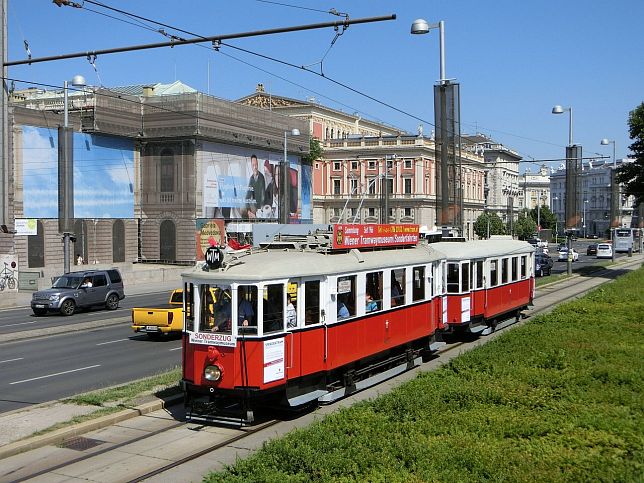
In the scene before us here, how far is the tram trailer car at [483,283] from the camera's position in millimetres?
22047

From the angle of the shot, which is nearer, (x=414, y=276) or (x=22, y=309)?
(x=414, y=276)

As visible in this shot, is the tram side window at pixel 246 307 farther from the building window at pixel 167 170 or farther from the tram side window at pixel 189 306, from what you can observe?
the building window at pixel 167 170

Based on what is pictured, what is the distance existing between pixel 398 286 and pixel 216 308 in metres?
5.30

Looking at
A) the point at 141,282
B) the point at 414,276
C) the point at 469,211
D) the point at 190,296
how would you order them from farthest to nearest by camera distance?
the point at 469,211 → the point at 141,282 → the point at 414,276 → the point at 190,296

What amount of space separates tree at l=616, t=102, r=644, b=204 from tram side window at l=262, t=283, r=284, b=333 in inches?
1890

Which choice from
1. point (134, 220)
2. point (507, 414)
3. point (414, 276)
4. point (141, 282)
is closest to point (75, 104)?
point (134, 220)

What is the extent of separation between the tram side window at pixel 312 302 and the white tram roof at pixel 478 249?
914cm

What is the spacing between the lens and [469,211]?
105 metres

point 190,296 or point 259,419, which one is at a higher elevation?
point 190,296

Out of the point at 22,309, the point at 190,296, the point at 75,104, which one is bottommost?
the point at 22,309

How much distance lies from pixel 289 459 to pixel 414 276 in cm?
942

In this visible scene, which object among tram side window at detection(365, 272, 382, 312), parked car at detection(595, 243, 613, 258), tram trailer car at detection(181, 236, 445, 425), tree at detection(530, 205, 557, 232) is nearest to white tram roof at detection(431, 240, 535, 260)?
tram side window at detection(365, 272, 382, 312)

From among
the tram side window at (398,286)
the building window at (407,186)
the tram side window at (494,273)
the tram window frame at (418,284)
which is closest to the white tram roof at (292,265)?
the tram side window at (398,286)

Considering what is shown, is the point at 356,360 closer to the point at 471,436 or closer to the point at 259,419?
the point at 259,419
